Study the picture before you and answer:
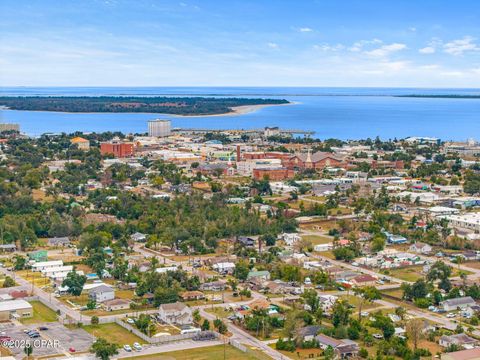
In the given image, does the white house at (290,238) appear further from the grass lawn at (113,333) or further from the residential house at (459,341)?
the residential house at (459,341)

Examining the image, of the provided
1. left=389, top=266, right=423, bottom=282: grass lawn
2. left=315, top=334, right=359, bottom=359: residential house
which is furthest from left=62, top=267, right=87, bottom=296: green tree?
left=389, top=266, right=423, bottom=282: grass lawn

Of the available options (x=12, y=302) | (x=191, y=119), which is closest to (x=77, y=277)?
(x=12, y=302)

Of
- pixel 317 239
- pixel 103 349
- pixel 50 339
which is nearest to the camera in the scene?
pixel 103 349

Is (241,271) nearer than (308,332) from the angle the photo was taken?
No

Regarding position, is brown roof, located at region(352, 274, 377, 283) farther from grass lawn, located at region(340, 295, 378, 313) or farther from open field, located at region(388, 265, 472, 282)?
grass lawn, located at region(340, 295, 378, 313)

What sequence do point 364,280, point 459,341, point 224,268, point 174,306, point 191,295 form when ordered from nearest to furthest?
point 459,341 < point 174,306 < point 191,295 < point 364,280 < point 224,268

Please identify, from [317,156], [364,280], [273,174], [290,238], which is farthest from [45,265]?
[317,156]

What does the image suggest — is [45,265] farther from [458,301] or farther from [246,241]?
[458,301]
